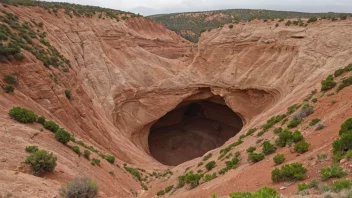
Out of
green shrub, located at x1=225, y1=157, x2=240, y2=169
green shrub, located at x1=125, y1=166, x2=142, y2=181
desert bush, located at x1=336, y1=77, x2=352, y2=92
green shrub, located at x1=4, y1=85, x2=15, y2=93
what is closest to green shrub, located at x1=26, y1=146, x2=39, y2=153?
green shrub, located at x1=4, y1=85, x2=15, y2=93

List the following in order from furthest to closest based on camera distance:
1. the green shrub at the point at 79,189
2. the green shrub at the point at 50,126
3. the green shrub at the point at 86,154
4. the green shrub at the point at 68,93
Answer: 1. the green shrub at the point at 68,93
2. the green shrub at the point at 86,154
3. the green shrub at the point at 50,126
4. the green shrub at the point at 79,189

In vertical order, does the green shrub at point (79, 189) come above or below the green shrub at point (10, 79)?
below

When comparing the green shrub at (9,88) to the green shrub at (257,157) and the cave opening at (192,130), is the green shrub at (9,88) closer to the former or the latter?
the green shrub at (257,157)

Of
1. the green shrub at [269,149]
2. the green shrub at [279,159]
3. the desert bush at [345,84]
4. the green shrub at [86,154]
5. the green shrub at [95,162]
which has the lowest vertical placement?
the green shrub at [95,162]

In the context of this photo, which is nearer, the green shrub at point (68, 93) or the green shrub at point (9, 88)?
the green shrub at point (9, 88)

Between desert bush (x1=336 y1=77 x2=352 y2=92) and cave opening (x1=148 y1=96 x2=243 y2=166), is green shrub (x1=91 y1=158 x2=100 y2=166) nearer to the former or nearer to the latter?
desert bush (x1=336 y1=77 x2=352 y2=92)

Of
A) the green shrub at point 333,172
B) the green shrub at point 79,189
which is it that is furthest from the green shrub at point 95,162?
the green shrub at point 333,172
